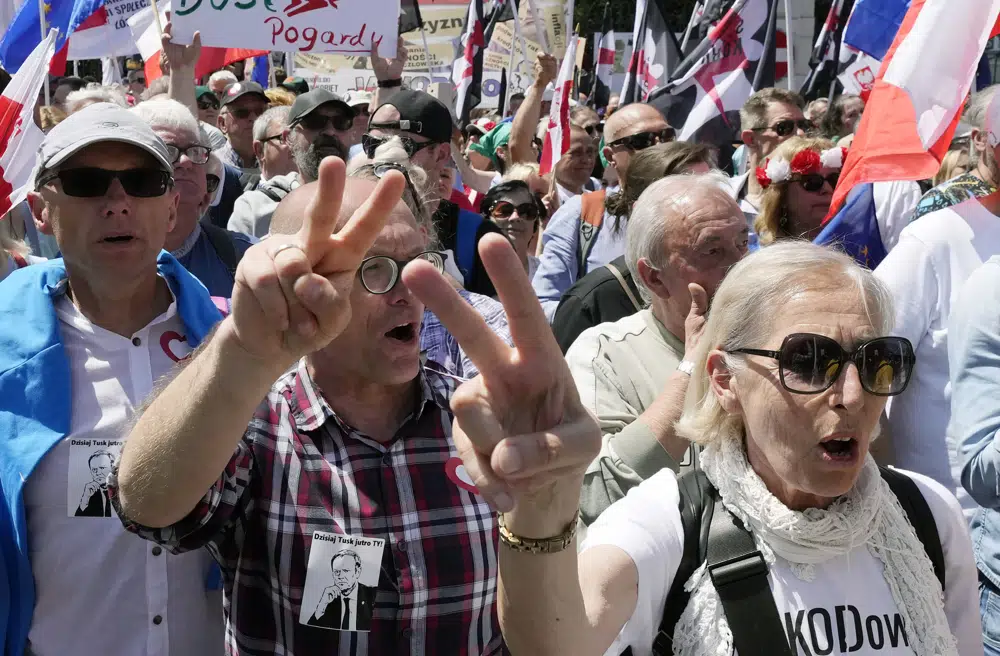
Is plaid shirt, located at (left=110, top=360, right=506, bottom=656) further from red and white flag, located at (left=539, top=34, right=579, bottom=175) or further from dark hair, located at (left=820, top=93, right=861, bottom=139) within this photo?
dark hair, located at (left=820, top=93, right=861, bottom=139)

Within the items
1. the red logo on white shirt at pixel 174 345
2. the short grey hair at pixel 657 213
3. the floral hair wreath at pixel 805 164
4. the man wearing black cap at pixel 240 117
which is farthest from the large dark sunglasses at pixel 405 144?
the man wearing black cap at pixel 240 117

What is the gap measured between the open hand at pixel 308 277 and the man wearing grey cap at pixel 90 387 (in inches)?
40.2

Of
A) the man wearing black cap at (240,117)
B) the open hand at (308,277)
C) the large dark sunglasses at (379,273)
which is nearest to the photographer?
the open hand at (308,277)

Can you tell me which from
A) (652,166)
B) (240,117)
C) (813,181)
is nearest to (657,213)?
(652,166)

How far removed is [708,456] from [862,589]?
0.40m

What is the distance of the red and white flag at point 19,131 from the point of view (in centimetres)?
412

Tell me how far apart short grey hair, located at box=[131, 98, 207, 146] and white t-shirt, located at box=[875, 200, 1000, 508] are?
2405 mm

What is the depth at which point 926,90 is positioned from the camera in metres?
3.63

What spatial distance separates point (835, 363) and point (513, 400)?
1.01 m

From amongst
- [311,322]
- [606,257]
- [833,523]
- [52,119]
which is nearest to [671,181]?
[606,257]

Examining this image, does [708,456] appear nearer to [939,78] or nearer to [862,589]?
[862,589]

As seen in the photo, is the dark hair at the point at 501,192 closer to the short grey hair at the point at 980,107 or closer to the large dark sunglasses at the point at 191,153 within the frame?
the large dark sunglasses at the point at 191,153

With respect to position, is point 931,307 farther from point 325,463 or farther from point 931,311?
point 325,463

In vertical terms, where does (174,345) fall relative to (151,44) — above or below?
above
